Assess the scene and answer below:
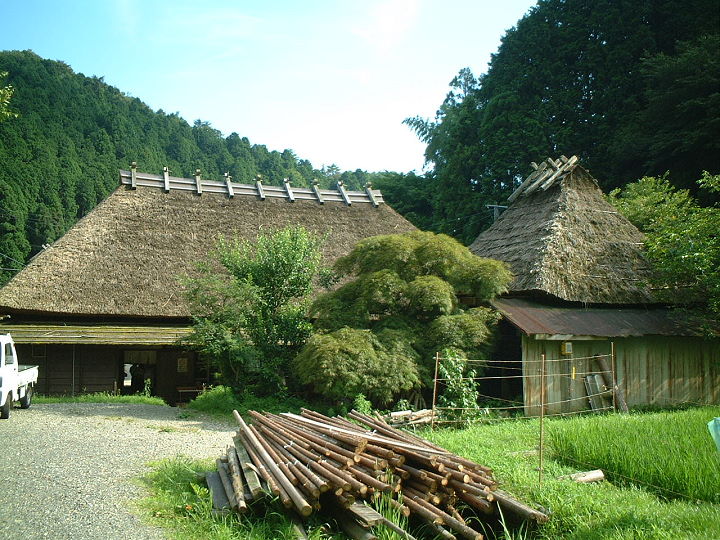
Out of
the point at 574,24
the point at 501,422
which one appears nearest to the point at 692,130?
the point at 574,24

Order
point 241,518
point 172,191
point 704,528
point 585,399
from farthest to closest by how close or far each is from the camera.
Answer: point 172,191 → point 585,399 → point 241,518 → point 704,528

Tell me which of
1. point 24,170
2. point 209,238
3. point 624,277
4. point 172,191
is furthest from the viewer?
point 24,170

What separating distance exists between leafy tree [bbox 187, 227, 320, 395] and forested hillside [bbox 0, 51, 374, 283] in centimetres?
1752

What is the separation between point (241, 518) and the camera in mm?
6066

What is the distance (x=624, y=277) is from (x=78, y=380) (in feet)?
47.6

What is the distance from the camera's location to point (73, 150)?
1446 inches

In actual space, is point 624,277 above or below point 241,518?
above

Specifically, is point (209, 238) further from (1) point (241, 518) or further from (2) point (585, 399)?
(1) point (241, 518)

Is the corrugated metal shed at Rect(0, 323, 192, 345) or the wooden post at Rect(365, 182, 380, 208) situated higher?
the wooden post at Rect(365, 182, 380, 208)

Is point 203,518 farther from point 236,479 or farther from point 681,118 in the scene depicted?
point 681,118

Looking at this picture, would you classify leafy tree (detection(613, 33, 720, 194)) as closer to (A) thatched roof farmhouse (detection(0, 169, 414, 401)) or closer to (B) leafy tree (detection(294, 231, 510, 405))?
(A) thatched roof farmhouse (detection(0, 169, 414, 401))

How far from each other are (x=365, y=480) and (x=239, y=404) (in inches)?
305

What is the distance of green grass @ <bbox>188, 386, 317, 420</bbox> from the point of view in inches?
501

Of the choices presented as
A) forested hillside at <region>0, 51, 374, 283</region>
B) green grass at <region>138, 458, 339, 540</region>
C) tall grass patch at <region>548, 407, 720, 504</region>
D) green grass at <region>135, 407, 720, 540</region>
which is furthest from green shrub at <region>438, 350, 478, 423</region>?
forested hillside at <region>0, 51, 374, 283</region>
